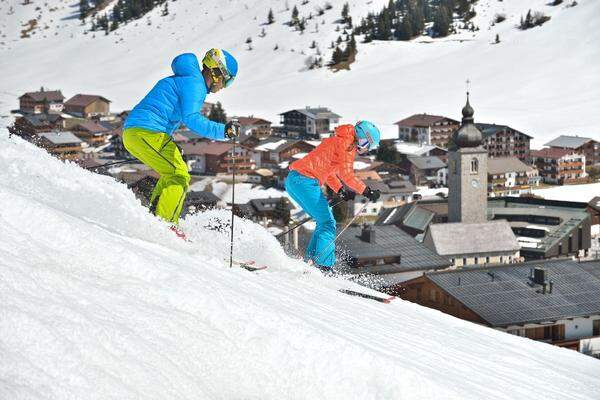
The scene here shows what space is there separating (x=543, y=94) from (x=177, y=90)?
10089 centimetres

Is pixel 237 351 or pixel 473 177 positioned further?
pixel 473 177

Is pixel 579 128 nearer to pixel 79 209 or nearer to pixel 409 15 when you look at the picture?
pixel 409 15

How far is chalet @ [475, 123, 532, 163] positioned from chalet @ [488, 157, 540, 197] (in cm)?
893

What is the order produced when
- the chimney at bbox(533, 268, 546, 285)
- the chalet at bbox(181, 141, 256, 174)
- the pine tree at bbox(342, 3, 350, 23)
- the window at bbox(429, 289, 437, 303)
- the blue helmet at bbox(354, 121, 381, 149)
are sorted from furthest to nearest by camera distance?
1. the pine tree at bbox(342, 3, 350, 23)
2. the chalet at bbox(181, 141, 256, 174)
3. the window at bbox(429, 289, 437, 303)
4. the chimney at bbox(533, 268, 546, 285)
5. the blue helmet at bbox(354, 121, 381, 149)

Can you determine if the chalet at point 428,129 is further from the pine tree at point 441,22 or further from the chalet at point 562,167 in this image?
the pine tree at point 441,22

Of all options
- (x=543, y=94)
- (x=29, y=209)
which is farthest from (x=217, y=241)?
(x=543, y=94)

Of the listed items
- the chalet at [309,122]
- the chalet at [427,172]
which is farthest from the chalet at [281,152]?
the chalet at [309,122]

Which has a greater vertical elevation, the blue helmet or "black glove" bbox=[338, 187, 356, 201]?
the blue helmet

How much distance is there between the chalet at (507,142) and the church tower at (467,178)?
994 inches

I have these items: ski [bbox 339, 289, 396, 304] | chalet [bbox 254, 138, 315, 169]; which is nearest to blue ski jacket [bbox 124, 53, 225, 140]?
ski [bbox 339, 289, 396, 304]

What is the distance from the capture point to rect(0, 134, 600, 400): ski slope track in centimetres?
281

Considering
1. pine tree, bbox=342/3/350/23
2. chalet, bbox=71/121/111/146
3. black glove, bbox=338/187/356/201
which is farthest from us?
pine tree, bbox=342/3/350/23

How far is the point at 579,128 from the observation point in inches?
3430

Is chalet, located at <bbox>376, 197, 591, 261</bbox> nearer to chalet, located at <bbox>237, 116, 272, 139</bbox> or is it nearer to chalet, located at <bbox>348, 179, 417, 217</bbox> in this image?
chalet, located at <bbox>348, 179, 417, 217</bbox>
